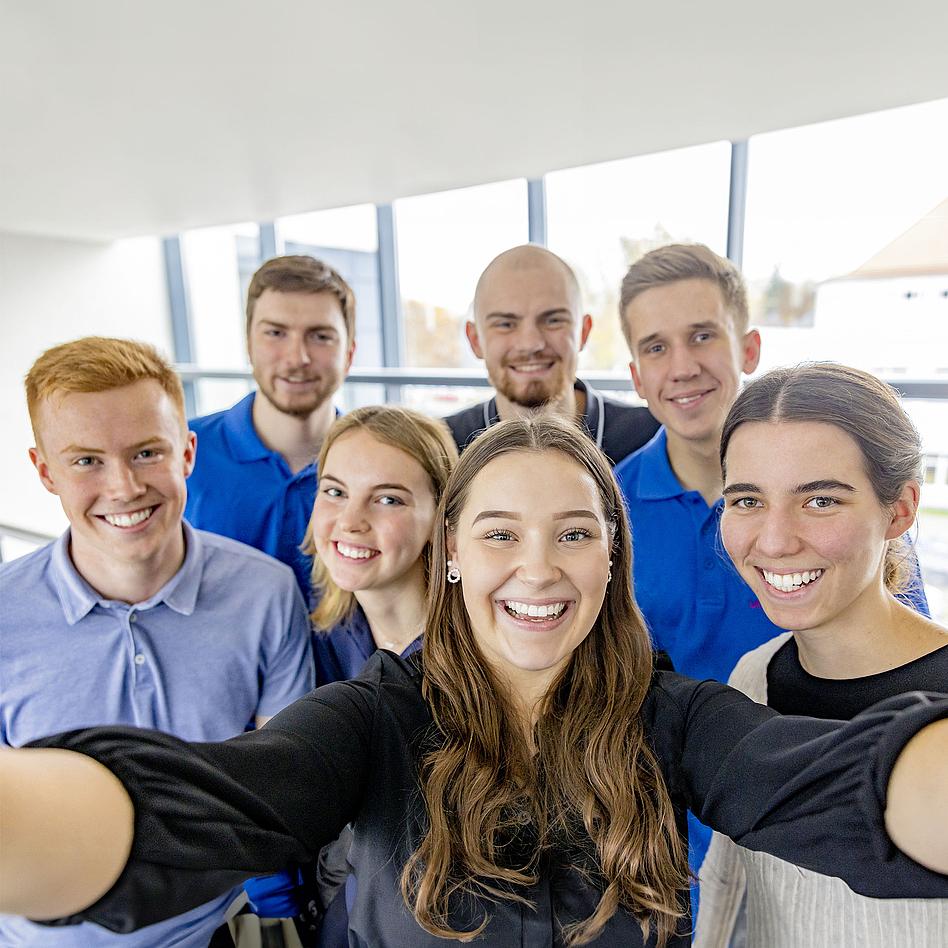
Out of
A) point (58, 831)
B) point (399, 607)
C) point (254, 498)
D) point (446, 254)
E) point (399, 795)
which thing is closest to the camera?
point (58, 831)

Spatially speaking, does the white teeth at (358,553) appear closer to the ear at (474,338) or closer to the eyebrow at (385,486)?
the eyebrow at (385,486)

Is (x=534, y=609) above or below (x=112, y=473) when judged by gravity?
below

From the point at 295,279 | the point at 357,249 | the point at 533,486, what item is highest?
the point at 357,249

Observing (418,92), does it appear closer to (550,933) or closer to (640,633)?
(640,633)

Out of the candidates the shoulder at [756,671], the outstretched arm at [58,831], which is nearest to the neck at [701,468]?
the shoulder at [756,671]

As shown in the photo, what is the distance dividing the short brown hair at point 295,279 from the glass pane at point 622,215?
209 cm

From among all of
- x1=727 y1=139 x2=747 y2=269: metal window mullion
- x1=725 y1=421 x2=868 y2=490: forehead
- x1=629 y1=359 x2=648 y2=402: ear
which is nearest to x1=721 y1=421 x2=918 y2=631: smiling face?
x1=725 y1=421 x2=868 y2=490: forehead

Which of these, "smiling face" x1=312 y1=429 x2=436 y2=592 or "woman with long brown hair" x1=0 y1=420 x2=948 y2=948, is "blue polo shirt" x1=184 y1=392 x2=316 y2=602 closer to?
"smiling face" x1=312 y1=429 x2=436 y2=592

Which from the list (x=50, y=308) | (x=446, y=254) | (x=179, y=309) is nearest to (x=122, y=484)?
(x=446, y=254)

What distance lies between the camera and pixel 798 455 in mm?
1258

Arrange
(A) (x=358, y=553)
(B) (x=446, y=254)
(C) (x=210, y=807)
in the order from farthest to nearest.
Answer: (B) (x=446, y=254)
(A) (x=358, y=553)
(C) (x=210, y=807)

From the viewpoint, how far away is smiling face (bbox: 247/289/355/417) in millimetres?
2369

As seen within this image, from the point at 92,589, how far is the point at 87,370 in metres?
0.49

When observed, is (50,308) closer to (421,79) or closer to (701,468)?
(421,79)
